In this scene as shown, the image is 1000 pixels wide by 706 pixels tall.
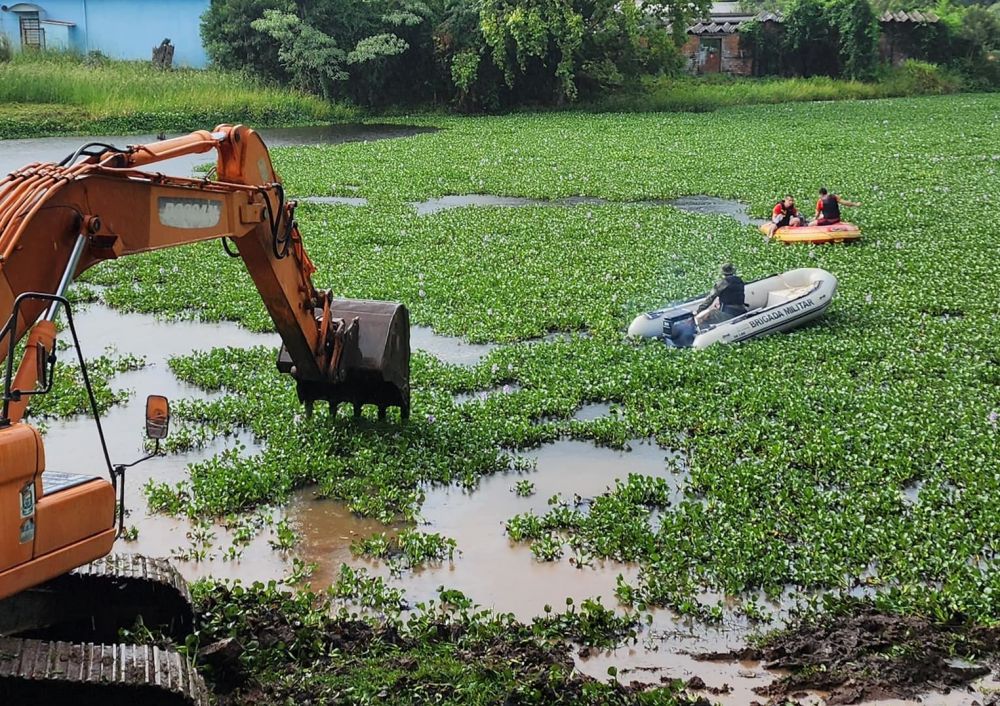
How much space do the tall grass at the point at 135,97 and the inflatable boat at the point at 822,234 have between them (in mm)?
26641

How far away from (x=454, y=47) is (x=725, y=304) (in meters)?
35.1

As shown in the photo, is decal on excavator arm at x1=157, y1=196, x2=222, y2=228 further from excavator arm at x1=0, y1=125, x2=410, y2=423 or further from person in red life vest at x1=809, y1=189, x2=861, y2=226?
person in red life vest at x1=809, y1=189, x2=861, y2=226

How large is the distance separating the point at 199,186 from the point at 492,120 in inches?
1443

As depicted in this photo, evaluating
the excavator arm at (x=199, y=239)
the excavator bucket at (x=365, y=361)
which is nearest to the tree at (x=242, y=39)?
the excavator bucket at (x=365, y=361)

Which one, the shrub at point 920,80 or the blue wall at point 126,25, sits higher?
the blue wall at point 126,25

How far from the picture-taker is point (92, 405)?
17.8 ft

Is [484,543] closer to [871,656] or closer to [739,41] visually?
[871,656]

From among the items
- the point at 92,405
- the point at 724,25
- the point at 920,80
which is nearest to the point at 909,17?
the point at 920,80

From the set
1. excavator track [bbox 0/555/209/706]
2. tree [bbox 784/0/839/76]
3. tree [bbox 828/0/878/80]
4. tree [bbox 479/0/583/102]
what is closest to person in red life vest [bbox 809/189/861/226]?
excavator track [bbox 0/555/209/706]

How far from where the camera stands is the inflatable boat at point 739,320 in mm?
14256

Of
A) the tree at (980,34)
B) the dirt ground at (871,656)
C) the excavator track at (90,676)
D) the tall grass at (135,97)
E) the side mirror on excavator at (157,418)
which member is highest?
the tree at (980,34)

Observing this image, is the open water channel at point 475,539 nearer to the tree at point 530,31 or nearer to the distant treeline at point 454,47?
the tree at point 530,31

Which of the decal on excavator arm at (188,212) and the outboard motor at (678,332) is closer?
the decal on excavator arm at (188,212)

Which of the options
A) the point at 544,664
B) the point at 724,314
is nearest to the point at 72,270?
the point at 544,664
